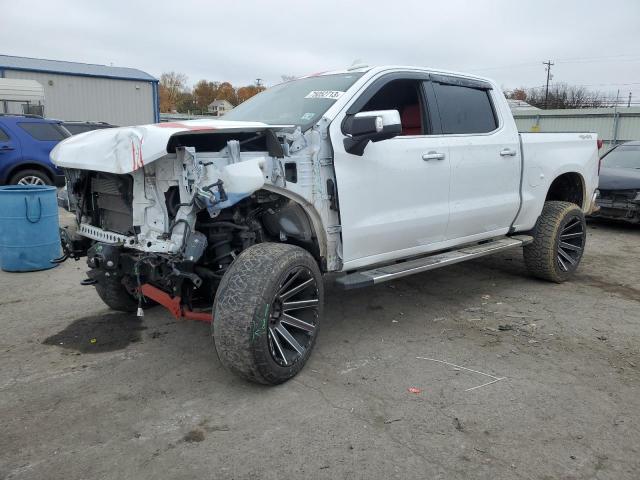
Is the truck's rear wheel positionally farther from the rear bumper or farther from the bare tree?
the bare tree

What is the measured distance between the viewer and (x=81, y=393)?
11.5 feet

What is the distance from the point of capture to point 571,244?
6.14 meters

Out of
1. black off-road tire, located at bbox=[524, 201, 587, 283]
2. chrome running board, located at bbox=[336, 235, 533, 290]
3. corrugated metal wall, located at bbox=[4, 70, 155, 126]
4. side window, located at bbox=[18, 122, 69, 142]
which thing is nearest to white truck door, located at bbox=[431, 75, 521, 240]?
chrome running board, located at bbox=[336, 235, 533, 290]

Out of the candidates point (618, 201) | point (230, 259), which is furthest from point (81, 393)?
point (618, 201)

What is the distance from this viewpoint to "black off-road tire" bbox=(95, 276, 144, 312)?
475cm

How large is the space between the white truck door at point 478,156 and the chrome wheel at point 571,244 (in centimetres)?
97

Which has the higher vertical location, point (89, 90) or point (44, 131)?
point (89, 90)

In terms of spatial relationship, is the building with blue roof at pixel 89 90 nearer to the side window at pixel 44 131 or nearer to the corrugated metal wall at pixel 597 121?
the side window at pixel 44 131

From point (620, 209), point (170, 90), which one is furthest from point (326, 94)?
point (170, 90)

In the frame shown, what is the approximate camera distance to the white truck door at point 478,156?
475 cm

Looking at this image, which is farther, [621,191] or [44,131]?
[44,131]

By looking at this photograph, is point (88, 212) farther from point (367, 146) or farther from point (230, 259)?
point (367, 146)

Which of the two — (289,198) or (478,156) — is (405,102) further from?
(289,198)

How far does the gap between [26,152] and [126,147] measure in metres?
8.56
